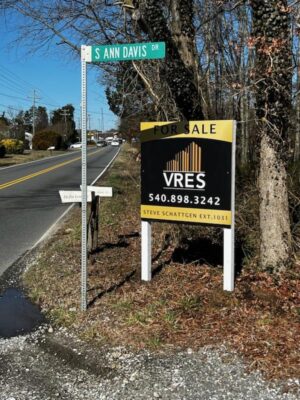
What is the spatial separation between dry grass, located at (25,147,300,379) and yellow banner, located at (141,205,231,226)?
76 centimetres

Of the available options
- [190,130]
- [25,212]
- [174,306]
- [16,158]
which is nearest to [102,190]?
[190,130]

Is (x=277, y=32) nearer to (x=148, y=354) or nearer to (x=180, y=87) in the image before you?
(x=180, y=87)

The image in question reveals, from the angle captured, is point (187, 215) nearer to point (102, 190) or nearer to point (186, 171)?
point (186, 171)

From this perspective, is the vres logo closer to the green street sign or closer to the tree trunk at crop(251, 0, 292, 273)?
the tree trunk at crop(251, 0, 292, 273)

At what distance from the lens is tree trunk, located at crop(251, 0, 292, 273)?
5145mm

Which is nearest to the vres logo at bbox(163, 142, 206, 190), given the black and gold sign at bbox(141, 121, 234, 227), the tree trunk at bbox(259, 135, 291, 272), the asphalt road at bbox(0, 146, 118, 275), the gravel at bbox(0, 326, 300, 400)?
the black and gold sign at bbox(141, 121, 234, 227)

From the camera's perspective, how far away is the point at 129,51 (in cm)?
457

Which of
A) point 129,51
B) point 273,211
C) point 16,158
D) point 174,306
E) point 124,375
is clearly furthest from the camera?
point 16,158

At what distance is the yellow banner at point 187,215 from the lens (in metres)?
5.16

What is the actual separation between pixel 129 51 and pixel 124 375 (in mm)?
2850

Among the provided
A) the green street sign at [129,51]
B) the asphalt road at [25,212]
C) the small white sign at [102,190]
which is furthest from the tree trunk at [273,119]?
the asphalt road at [25,212]

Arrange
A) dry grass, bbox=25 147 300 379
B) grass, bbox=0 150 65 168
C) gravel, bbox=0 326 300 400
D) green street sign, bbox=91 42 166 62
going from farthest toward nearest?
grass, bbox=0 150 65 168 → green street sign, bbox=91 42 166 62 → dry grass, bbox=25 147 300 379 → gravel, bbox=0 326 300 400

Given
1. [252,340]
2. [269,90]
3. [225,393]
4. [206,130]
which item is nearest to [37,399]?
[225,393]

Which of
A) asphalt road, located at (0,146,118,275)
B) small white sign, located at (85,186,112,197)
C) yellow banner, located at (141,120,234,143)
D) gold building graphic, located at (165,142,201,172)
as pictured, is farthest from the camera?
asphalt road, located at (0,146,118,275)
